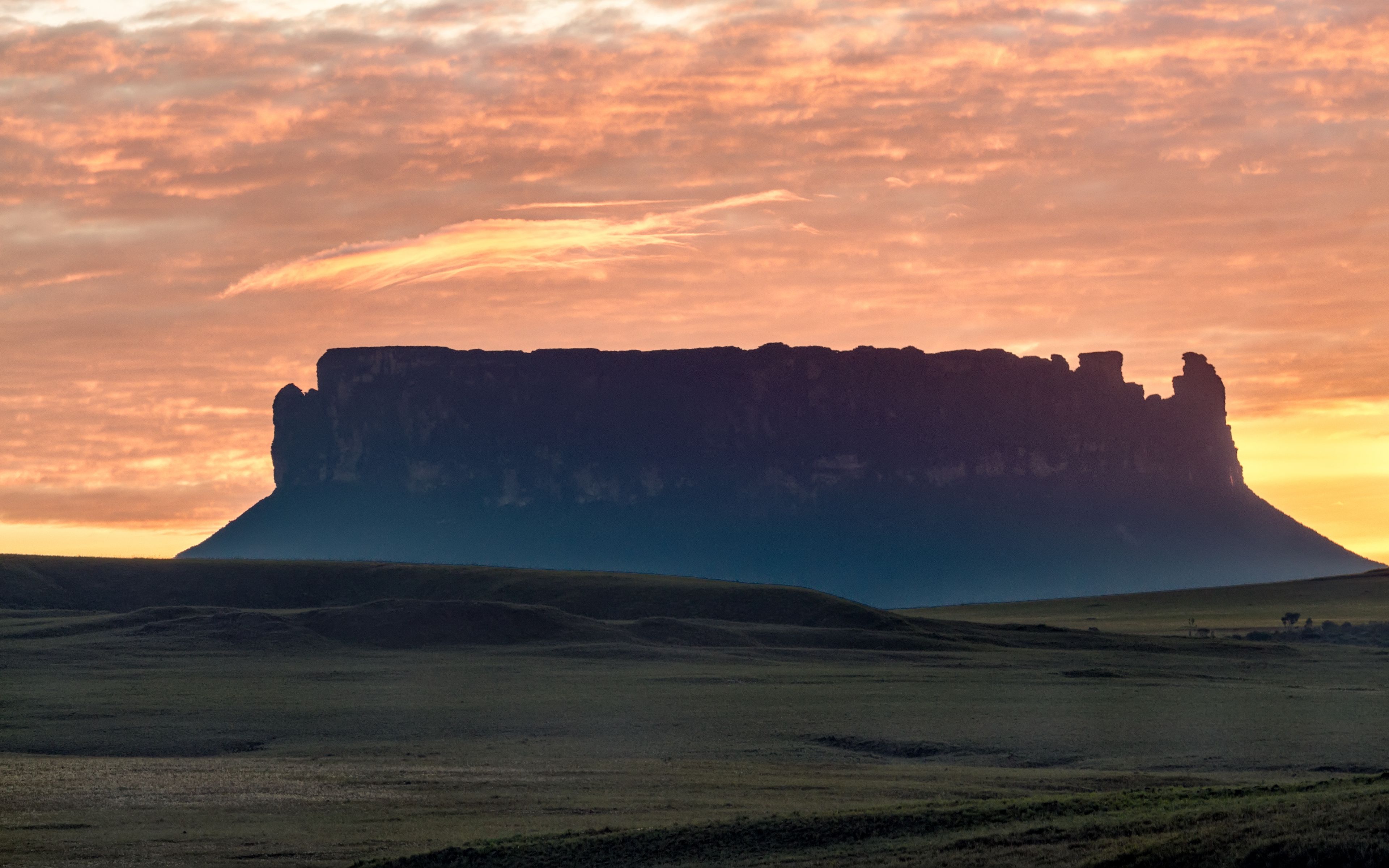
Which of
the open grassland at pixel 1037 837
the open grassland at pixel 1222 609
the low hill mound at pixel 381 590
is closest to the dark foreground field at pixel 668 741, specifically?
the open grassland at pixel 1037 837

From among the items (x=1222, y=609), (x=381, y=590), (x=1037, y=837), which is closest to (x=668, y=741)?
(x=1037, y=837)

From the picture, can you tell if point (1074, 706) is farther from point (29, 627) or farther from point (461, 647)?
point (29, 627)

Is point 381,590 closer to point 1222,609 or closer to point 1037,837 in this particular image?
point 1222,609

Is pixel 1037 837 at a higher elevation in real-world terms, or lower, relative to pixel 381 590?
lower

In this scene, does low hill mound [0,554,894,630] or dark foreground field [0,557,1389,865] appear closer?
dark foreground field [0,557,1389,865]

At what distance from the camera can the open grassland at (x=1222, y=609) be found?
471 feet

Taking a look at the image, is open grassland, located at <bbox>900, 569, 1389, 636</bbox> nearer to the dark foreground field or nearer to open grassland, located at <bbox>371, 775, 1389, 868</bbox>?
the dark foreground field

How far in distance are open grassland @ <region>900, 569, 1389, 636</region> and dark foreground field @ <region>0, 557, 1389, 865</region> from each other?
109 ft

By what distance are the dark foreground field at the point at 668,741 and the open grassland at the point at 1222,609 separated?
3313 cm

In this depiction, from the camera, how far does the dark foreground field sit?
88.6 ft

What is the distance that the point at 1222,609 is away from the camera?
6649 inches

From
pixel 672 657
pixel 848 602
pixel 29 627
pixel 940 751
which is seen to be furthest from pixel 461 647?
pixel 940 751

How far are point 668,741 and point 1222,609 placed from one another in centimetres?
13095

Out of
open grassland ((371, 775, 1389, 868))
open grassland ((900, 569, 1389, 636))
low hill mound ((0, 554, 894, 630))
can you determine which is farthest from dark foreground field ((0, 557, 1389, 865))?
open grassland ((900, 569, 1389, 636))
